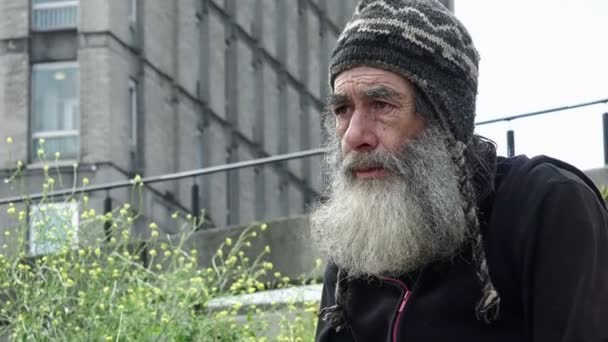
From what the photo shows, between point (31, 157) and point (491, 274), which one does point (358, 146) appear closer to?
point (491, 274)

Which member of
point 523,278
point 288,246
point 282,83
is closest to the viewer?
point 523,278

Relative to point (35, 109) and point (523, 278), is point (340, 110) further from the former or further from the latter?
point (35, 109)

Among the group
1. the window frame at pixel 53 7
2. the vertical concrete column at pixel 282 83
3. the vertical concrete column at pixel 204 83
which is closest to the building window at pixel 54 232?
the window frame at pixel 53 7

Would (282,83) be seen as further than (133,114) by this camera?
Yes

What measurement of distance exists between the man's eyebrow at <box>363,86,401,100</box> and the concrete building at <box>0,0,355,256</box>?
26.8m

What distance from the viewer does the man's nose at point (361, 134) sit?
14.1ft

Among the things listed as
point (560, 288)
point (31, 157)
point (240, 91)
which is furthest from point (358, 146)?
point (240, 91)

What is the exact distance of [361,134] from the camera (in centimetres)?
430

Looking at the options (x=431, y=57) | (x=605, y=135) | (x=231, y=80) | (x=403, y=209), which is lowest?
(x=403, y=209)

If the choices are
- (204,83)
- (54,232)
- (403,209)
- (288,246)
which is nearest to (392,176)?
(403,209)

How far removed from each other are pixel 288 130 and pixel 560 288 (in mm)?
46261

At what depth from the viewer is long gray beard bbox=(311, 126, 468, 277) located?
4.31 m

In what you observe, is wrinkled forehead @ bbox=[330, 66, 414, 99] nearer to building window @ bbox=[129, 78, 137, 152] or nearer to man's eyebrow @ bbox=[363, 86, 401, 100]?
man's eyebrow @ bbox=[363, 86, 401, 100]

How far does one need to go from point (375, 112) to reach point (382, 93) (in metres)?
0.05
